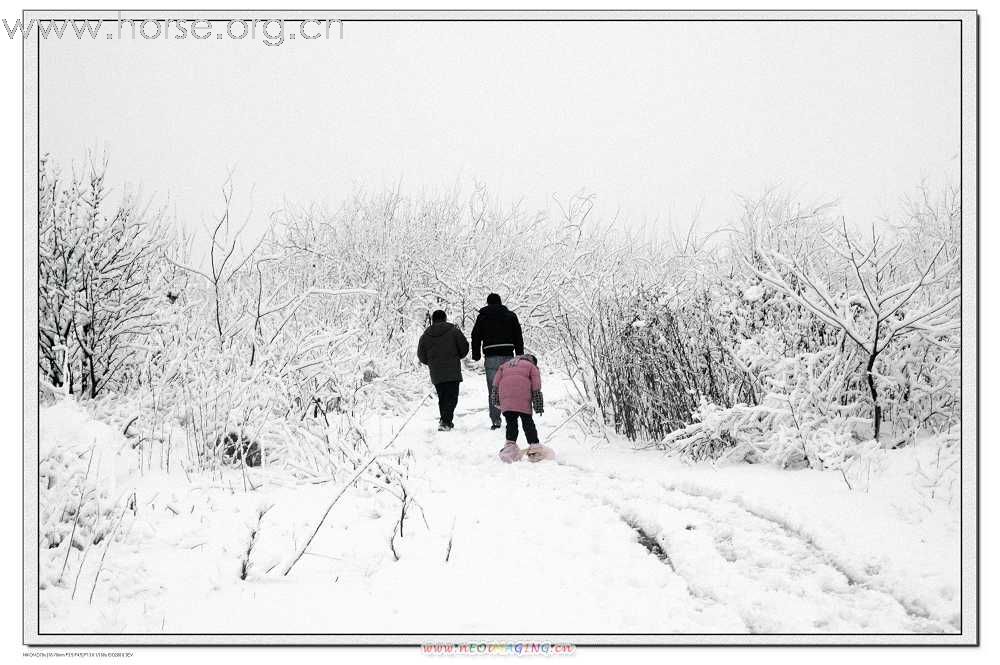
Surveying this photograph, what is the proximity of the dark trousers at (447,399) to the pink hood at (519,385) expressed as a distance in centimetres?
164

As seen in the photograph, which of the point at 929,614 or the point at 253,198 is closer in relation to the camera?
the point at 929,614

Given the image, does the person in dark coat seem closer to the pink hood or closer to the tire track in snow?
the pink hood

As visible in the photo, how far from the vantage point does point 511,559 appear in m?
3.28

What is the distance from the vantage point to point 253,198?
571cm

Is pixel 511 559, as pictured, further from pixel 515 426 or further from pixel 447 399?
pixel 447 399

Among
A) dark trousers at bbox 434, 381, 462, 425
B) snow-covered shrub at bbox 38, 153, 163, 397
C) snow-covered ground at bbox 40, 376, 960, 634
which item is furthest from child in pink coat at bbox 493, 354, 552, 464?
snow-covered shrub at bbox 38, 153, 163, 397

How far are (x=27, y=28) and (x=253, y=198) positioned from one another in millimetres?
2229

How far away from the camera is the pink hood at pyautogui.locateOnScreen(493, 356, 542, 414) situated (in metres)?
6.26

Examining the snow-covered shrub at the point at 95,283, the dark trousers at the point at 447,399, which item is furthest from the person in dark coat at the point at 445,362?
the snow-covered shrub at the point at 95,283

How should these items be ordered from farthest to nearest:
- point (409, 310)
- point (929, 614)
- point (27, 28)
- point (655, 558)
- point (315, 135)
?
point (409, 310) < point (315, 135) < point (27, 28) < point (655, 558) < point (929, 614)

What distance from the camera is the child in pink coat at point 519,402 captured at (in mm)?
6184

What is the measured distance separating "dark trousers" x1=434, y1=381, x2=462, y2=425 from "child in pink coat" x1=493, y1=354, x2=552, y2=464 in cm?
163

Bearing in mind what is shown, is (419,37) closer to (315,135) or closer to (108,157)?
(315,135)

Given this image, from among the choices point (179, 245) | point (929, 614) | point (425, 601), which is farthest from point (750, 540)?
point (179, 245)
